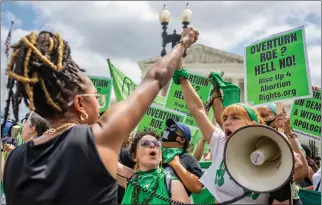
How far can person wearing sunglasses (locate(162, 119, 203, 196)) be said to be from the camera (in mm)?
3570

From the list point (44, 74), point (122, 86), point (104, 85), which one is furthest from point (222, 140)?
point (122, 86)

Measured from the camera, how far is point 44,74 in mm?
1658

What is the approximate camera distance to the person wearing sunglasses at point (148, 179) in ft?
10.5

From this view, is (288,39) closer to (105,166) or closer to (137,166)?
(137,166)

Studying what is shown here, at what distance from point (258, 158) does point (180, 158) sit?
128cm

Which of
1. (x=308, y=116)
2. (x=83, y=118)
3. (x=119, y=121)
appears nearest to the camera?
(x=119, y=121)

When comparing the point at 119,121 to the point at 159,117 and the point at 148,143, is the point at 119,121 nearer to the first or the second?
the point at 148,143

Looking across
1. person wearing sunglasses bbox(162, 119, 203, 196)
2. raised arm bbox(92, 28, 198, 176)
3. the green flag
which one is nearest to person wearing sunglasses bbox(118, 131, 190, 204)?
person wearing sunglasses bbox(162, 119, 203, 196)

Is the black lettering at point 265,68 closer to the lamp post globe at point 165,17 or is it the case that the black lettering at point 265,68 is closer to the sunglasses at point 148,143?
the sunglasses at point 148,143

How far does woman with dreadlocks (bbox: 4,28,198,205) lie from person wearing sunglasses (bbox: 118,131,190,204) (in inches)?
61.0

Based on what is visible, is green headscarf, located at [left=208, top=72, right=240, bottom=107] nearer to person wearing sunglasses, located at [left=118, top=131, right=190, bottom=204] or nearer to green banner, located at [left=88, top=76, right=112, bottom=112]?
person wearing sunglasses, located at [left=118, top=131, right=190, bottom=204]

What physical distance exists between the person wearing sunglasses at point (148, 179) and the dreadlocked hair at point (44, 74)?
1641 mm

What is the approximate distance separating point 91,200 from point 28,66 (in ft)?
1.81

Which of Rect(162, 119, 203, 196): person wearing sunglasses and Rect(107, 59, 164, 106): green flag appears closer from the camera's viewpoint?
Rect(162, 119, 203, 196): person wearing sunglasses
